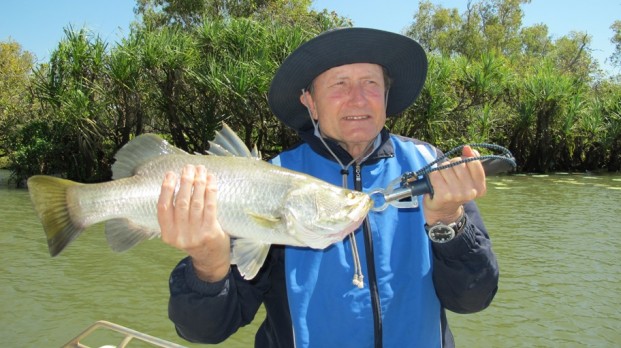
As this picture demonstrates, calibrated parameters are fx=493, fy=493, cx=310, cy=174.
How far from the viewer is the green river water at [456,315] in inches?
206

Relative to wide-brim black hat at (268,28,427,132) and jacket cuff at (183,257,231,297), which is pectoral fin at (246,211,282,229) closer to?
jacket cuff at (183,257,231,297)

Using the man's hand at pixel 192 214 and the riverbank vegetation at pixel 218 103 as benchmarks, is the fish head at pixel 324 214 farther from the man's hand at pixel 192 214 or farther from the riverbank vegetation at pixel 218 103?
the riverbank vegetation at pixel 218 103

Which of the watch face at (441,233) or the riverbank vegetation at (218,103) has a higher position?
the riverbank vegetation at (218,103)

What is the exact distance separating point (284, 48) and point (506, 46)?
34555mm

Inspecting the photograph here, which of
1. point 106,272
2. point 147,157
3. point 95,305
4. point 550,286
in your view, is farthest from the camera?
point 106,272

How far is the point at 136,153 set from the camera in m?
2.23

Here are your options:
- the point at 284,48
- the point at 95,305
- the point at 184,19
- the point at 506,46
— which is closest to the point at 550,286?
the point at 95,305

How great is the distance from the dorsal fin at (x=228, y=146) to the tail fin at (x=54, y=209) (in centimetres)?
61

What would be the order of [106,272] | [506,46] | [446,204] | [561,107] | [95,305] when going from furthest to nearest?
1. [506,46]
2. [561,107]
3. [106,272]
4. [95,305]
5. [446,204]

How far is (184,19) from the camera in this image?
28812 millimetres

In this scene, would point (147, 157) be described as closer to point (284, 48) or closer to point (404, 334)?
point (404, 334)

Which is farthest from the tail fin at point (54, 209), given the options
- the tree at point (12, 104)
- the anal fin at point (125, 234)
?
the tree at point (12, 104)

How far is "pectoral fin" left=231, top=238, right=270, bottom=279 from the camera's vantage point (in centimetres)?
200

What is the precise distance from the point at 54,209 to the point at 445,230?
1669 mm
